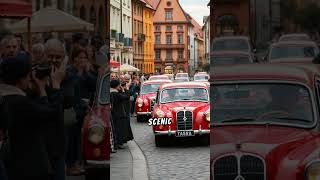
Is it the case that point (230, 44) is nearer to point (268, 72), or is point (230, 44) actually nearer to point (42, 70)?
point (268, 72)

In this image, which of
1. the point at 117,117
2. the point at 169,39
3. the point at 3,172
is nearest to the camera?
the point at 169,39

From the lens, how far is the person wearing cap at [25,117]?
1604 millimetres

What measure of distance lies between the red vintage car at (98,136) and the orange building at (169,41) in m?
0.19

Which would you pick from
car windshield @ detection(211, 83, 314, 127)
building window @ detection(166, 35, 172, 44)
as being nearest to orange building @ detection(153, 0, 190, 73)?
building window @ detection(166, 35, 172, 44)

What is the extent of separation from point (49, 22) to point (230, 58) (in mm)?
474

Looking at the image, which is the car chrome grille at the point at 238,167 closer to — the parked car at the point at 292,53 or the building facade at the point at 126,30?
the parked car at the point at 292,53

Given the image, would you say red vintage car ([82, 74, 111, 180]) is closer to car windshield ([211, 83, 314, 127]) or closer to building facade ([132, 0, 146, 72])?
building facade ([132, 0, 146, 72])

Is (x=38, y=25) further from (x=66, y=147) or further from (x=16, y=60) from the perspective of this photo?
(x=66, y=147)

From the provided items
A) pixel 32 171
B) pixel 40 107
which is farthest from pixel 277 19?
pixel 32 171

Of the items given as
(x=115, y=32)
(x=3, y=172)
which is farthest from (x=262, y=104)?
(x=3, y=172)

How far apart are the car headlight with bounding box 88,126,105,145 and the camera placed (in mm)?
200

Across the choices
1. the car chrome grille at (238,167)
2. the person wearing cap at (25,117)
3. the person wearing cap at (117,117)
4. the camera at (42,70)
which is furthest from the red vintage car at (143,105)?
the car chrome grille at (238,167)

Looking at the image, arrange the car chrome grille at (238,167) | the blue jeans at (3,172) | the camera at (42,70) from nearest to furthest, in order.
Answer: the car chrome grille at (238,167) → the camera at (42,70) → the blue jeans at (3,172)

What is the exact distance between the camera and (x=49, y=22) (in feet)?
4.88
